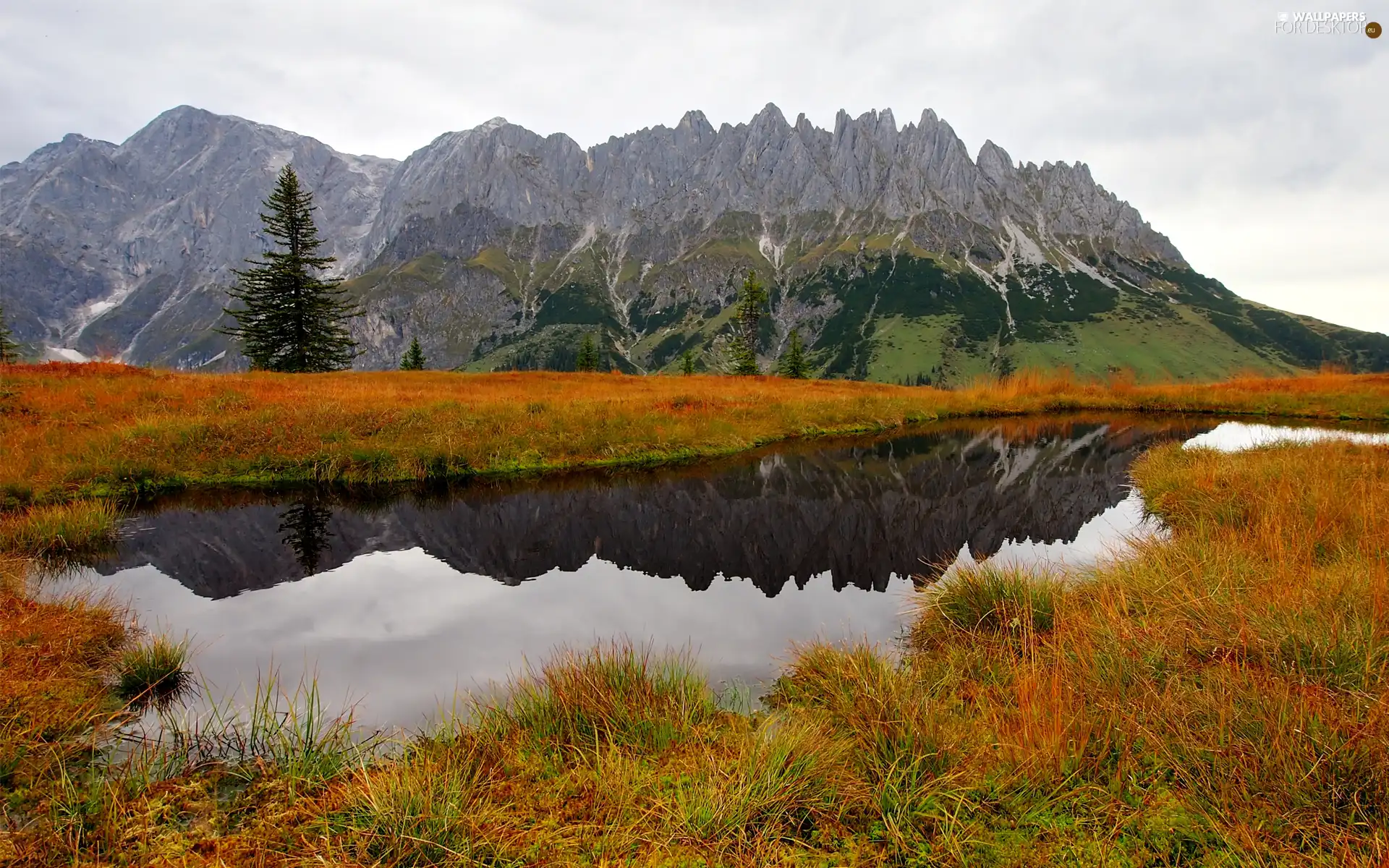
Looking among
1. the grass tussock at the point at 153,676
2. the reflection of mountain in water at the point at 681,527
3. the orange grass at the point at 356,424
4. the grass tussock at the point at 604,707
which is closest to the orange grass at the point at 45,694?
the grass tussock at the point at 153,676

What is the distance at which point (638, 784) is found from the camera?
4.51 m

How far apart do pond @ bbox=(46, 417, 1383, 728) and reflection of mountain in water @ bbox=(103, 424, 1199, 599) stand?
0.08 meters

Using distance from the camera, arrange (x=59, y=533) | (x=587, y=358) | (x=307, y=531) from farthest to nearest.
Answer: (x=587, y=358)
(x=307, y=531)
(x=59, y=533)

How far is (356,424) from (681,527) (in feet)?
43.8

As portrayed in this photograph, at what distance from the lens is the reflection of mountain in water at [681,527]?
1128 centimetres

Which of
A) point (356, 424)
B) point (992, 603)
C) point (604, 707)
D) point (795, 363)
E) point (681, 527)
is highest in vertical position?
point (795, 363)

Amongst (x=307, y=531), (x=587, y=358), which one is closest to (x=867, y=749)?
(x=307, y=531)

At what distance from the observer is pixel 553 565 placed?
37.7 ft

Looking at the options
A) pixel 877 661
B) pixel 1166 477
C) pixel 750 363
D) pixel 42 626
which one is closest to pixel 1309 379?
pixel 1166 477

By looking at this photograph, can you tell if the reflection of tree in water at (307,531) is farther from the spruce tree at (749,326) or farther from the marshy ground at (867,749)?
the spruce tree at (749,326)

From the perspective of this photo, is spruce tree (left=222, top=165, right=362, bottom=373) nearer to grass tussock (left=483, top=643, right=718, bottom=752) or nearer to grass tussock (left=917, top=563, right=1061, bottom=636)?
grass tussock (left=483, top=643, right=718, bottom=752)

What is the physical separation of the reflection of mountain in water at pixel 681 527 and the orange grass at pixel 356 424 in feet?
9.70

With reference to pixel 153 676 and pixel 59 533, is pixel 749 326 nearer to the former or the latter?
pixel 59 533

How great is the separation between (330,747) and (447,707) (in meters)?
1.30
